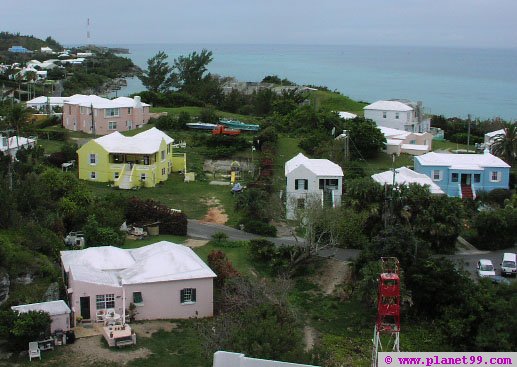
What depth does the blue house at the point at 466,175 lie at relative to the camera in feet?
142

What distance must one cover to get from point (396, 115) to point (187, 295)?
4088 cm

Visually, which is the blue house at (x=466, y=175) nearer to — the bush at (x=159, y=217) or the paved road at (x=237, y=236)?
the paved road at (x=237, y=236)

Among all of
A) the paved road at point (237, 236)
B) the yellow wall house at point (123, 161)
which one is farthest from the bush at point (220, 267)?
the yellow wall house at point (123, 161)

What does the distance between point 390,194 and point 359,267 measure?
19.4 ft

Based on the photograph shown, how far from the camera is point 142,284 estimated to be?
982 inches

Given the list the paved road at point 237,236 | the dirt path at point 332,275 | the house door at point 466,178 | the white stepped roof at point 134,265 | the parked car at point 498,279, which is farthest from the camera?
the house door at point 466,178

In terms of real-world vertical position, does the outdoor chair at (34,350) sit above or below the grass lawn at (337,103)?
below

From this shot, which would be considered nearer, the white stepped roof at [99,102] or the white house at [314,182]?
the white house at [314,182]

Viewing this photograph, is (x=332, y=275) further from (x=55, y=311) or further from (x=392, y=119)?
(x=392, y=119)

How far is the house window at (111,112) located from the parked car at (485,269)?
114ft

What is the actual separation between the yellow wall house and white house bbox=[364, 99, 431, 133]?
24.8m

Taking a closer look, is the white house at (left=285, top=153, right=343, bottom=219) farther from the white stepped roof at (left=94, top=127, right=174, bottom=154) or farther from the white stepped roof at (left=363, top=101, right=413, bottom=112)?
the white stepped roof at (left=363, top=101, right=413, bottom=112)

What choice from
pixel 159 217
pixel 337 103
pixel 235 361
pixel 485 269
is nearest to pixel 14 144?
pixel 159 217

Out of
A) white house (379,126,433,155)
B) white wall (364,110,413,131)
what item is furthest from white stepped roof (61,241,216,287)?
white wall (364,110,413,131)
